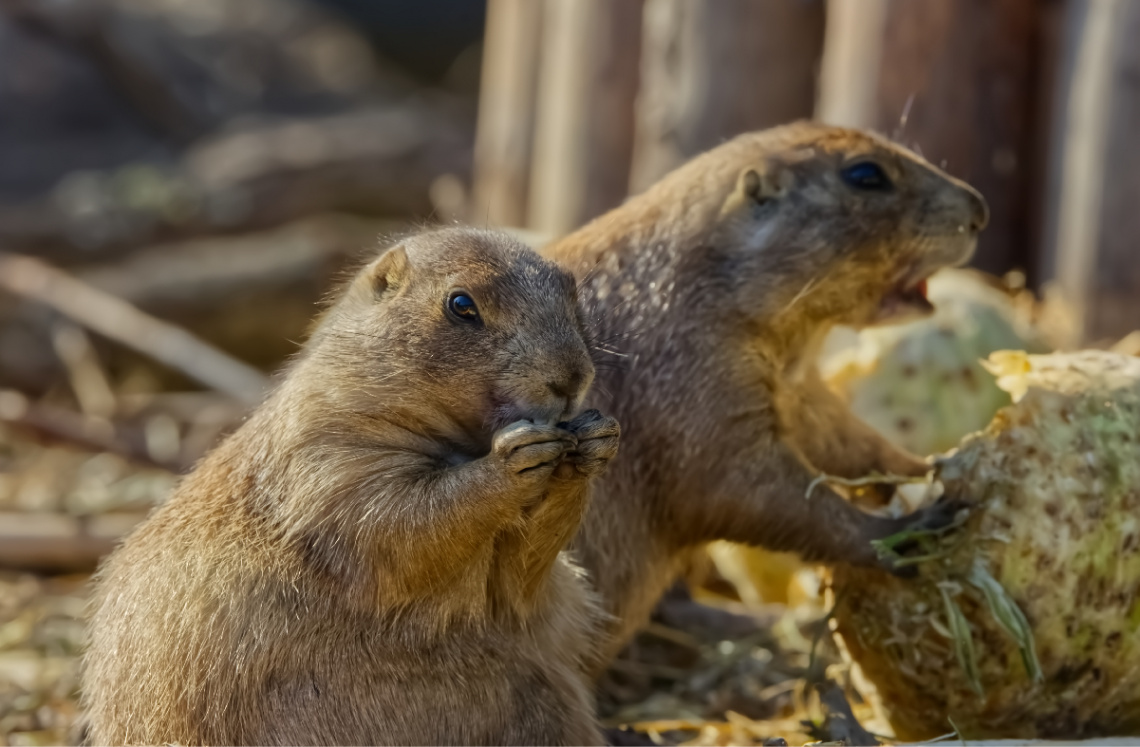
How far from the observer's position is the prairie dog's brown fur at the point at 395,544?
3.68m

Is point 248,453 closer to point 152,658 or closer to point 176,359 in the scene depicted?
point 152,658

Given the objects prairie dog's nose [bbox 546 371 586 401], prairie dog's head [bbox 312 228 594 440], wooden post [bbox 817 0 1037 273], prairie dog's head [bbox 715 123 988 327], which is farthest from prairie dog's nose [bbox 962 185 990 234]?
prairie dog's nose [bbox 546 371 586 401]

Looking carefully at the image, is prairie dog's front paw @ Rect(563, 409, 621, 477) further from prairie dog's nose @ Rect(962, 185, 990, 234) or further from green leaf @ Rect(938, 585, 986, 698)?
prairie dog's nose @ Rect(962, 185, 990, 234)

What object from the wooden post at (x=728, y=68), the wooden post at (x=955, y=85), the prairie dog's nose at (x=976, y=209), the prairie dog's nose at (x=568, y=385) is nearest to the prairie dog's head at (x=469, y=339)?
the prairie dog's nose at (x=568, y=385)

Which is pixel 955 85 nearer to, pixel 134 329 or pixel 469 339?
pixel 469 339

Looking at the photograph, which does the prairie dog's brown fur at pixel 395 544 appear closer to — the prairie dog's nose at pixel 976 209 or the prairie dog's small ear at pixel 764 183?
the prairie dog's small ear at pixel 764 183

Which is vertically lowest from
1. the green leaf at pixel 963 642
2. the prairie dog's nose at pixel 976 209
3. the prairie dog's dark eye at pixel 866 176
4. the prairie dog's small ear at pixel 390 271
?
the green leaf at pixel 963 642

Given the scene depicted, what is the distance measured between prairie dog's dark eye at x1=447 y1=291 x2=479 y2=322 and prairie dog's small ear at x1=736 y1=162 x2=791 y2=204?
1.49 metres

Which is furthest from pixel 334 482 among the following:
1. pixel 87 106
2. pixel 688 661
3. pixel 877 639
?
pixel 87 106

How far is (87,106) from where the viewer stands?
1683 cm

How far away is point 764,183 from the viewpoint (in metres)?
4.94

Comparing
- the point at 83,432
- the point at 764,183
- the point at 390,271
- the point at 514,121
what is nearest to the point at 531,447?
the point at 390,271

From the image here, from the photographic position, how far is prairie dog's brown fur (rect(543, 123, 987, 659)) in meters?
4.70

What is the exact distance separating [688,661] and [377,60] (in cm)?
1575
